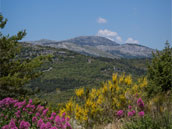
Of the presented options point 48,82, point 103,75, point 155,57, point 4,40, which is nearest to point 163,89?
point 155,57

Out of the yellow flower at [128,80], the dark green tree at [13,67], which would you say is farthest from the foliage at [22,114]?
the dark green tree at [13,67]

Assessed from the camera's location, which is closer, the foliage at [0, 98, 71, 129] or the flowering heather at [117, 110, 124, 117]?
the flowering heather at [117, 110, 124, 117]

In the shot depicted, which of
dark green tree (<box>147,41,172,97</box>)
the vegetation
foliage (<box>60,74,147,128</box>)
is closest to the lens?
the vegetation

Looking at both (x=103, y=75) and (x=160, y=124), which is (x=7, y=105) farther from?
(x=103, y=75)

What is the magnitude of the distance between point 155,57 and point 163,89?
1.84 m

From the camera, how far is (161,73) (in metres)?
7.82

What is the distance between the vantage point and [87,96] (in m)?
4.36

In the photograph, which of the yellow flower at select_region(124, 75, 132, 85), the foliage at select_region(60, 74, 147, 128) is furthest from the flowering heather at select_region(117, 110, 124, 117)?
the yellow flower at select_region(124, 75, 132, 85)

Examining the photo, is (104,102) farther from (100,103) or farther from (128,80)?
(128,80)

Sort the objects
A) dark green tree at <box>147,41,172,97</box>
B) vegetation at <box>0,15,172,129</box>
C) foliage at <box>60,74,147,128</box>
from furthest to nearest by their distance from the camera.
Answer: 1. dark green tree at <box>147,41,172,97</box>
2. foliage at <box>60,74,147,128</box>
3. vegetation at <box>0,15,172,129</box>

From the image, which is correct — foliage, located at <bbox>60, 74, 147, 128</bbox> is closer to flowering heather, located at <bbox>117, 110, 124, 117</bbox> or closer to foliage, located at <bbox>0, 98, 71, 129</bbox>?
flowering heather, located at <bbox>117, 110, 124, 117</bbox>

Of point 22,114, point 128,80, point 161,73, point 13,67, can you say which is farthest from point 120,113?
point 13,67

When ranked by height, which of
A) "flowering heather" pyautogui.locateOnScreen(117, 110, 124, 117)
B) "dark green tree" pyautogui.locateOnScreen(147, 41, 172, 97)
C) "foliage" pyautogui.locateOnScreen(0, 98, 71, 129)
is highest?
"dark green tree" pyautogui.locateOnScreen(147, 41, 172, 97)

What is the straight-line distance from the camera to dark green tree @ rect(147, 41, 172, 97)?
7.50m
